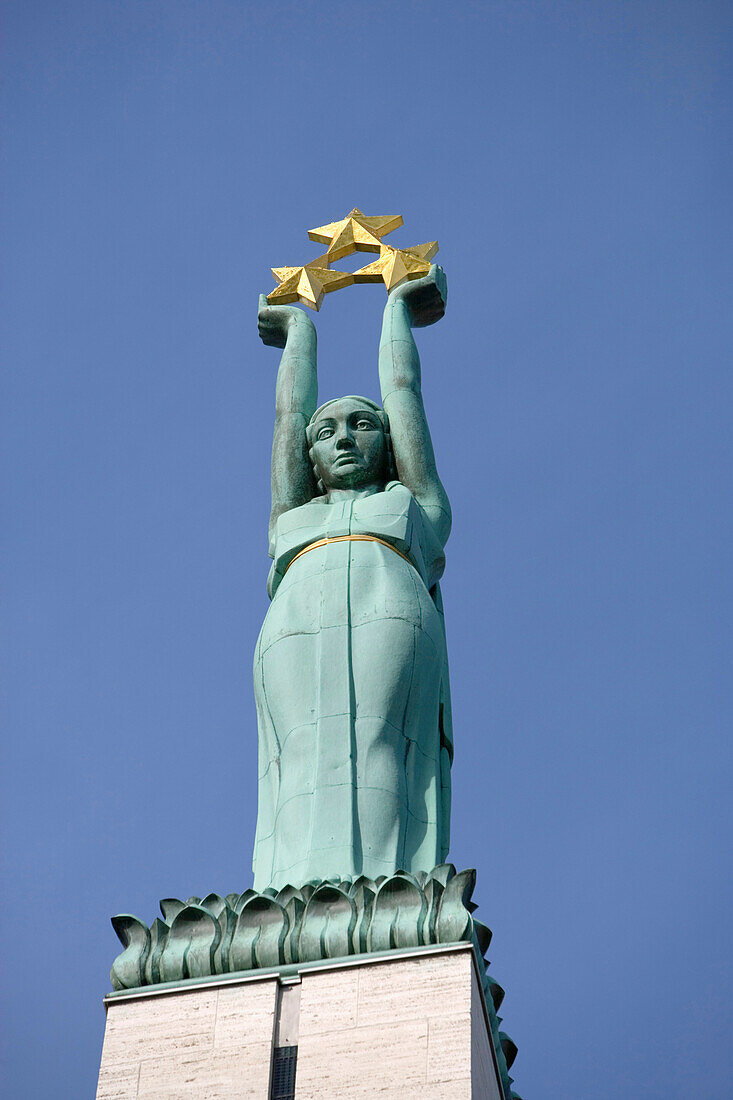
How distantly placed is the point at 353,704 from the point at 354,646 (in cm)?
49

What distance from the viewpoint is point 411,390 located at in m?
17.4

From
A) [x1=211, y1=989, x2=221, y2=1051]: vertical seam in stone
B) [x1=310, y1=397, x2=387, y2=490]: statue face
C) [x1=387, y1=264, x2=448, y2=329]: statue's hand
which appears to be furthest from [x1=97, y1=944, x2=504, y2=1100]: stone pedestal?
[x1=387, y1=264, x2=448, y2=329]: statue's hand

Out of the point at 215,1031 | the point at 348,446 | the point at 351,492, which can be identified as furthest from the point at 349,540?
the point at 215,1031

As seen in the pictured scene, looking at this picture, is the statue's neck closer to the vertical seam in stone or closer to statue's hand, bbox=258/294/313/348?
statue's hand, bbox=258/294/313/348

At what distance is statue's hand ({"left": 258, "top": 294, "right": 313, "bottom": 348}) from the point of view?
1862 cm

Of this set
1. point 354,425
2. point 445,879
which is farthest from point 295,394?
point 445,879

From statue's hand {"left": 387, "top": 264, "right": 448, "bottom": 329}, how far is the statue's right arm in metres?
0.88

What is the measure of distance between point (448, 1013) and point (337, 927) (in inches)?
40.8

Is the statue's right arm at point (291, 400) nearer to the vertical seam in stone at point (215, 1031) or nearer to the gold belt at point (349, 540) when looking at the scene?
the gold belt at point (349, 540)

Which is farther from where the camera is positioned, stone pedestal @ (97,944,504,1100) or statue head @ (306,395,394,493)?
statue head @ (306,395,394,493)

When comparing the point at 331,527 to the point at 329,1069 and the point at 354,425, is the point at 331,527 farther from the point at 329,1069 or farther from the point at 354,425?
the point at 329,1069

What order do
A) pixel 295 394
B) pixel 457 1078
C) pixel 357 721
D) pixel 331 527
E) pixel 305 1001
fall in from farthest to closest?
pixel 295 394, pixel 331 527, pixel 357 721, pixel 305 1001, pixel 457 1078

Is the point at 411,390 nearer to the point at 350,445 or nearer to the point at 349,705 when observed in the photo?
the point at 350,445

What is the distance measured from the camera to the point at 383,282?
18.8m
